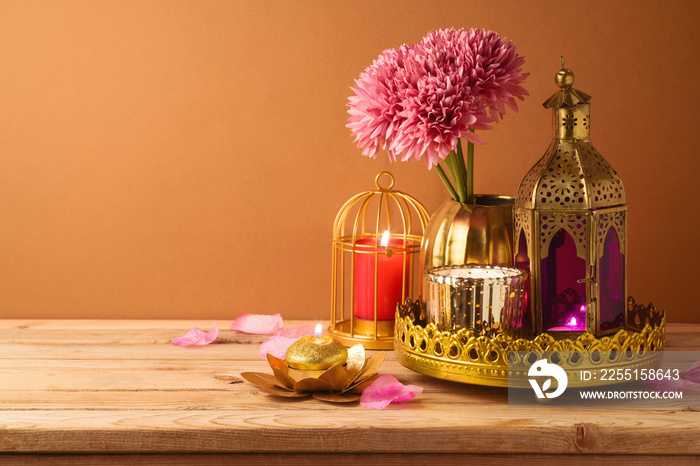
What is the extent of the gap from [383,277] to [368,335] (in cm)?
10

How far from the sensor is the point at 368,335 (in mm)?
1138

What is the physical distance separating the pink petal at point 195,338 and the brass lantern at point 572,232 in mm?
527

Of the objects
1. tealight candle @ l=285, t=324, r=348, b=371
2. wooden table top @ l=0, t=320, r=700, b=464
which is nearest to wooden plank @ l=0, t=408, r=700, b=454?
wooden table top @ l=0, t=320, r=700, b=464

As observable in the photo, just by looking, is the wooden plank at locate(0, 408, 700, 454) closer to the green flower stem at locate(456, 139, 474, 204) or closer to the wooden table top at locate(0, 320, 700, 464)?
the wooden table top at locate(0, 320, 700, 464)

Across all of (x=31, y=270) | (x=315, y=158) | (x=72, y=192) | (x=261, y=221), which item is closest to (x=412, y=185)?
(x=315, y=158)

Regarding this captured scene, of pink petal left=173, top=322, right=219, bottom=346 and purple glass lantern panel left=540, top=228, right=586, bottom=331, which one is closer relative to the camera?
purple glass lantern panel left=540, top=228, right=586, bottom=331

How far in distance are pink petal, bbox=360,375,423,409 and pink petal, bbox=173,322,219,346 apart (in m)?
0.39

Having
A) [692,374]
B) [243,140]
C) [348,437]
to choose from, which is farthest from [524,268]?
[243,140]

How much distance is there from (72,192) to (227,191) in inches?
11.8

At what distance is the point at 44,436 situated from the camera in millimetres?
761

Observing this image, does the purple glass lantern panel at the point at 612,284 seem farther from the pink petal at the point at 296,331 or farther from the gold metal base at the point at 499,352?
the pink petal at the point at 296,331

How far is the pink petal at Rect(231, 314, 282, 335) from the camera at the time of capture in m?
1.23

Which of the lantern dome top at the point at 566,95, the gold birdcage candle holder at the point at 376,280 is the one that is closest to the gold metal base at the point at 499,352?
the gold birdcage candle holder at the point at 376,280

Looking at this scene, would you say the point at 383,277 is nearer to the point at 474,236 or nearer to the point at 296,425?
the point at 474,236
